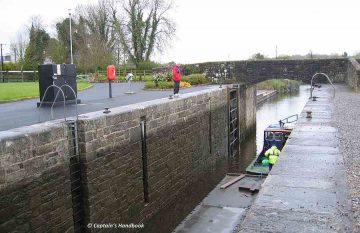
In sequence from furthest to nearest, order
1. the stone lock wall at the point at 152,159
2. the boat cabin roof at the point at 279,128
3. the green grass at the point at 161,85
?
1. the green grass at the point at 161,85
2. the boat cabin roof at the point at 279,128
3. the stone lock wall at the point at 152,159

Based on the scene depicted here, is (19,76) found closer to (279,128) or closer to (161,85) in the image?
(161,85)

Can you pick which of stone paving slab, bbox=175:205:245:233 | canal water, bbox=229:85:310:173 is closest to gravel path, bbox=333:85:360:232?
stone paving slab, bbox=175:205:245:233

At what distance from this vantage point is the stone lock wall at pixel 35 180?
5.96 m

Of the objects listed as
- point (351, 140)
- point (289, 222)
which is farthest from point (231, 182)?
point (289, 222)

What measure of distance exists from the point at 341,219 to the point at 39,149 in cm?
457

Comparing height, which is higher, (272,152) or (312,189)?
(312,189)

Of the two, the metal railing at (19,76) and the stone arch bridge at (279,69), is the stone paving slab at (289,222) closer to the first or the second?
the stone arch bridge at (279,69)

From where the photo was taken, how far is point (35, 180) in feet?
21.5

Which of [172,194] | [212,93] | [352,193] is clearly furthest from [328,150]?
[212,93]

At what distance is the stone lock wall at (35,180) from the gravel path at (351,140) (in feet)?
15.2

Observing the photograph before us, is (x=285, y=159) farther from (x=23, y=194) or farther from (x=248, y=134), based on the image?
(x=248, y=134)

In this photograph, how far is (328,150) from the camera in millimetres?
9305

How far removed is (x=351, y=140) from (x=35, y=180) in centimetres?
781

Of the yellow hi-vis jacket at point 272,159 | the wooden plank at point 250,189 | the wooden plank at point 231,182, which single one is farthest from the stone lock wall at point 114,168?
the yellow hi-vis jacket at point 272,159
